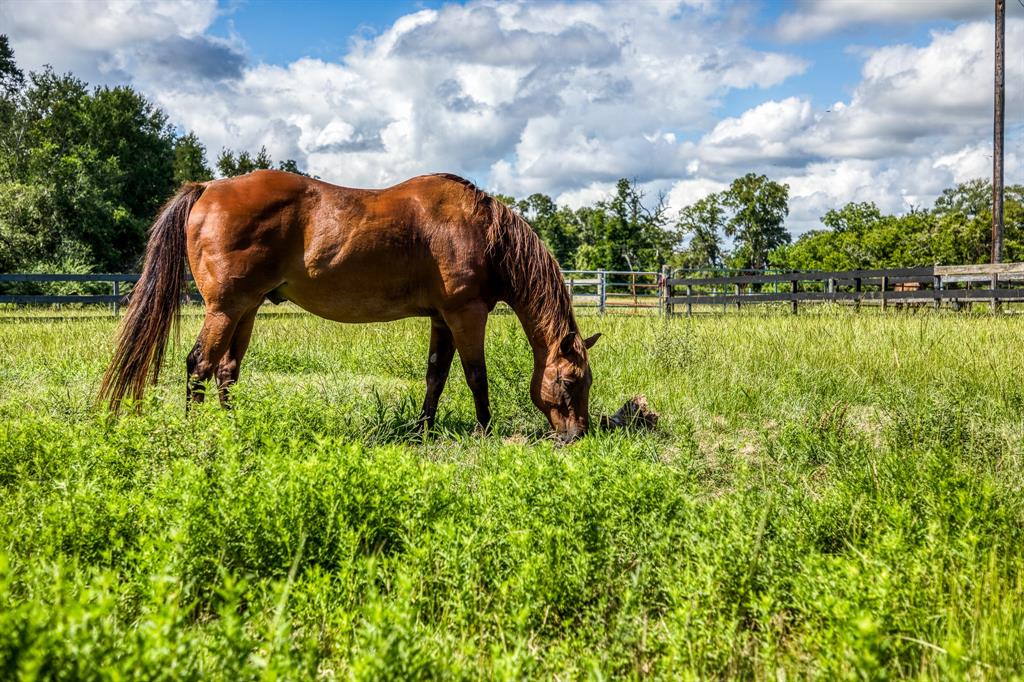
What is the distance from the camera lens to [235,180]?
17.6ft

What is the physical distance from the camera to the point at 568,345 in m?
5.35

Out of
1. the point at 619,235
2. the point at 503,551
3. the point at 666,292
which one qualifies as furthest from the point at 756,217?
the point at 503,551

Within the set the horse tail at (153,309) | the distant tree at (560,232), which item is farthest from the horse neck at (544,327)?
the distant tree at (560,232)

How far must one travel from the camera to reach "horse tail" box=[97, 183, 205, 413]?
4.70 metres

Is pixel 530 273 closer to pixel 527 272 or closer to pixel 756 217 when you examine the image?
pixel 527 272

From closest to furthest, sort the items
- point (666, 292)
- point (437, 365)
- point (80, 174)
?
point (437, 365), point (666, 292), point (80, 174)

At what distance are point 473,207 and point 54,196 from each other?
1199 inches

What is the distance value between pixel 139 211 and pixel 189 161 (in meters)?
6.41

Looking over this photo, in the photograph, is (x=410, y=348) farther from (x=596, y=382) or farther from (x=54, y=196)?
(x=54, y=196)

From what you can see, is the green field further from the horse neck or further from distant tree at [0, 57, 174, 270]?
distant tree at [0, 57, 174, 270]

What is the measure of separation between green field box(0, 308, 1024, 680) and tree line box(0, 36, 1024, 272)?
2850 cm

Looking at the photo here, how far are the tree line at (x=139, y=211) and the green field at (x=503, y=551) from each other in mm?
28495

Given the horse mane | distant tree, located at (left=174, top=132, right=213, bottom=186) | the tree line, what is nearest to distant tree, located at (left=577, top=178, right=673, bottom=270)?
the tree line

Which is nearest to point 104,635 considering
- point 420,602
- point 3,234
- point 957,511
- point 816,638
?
point 420,602
